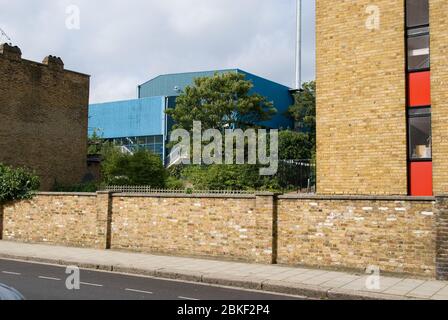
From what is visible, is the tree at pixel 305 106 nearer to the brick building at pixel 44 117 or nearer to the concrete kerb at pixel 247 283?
the brick building at pixel 44 117

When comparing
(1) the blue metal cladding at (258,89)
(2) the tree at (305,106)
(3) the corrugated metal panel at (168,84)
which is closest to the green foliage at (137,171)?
(1) the blue metal cladding at (258,89)

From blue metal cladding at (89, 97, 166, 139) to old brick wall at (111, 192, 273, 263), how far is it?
34253 millimetres

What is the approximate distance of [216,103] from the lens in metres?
38.7

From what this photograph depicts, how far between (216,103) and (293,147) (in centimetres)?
845

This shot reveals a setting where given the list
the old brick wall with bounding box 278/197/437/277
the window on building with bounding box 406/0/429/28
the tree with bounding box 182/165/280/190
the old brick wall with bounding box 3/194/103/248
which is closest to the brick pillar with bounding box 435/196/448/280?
the old brick wall with bounding box 278/197/437/277

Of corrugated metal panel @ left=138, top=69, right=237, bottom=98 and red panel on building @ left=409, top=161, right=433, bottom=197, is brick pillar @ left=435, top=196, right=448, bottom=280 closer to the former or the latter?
red panel on building @ left=409, top=161, right=433, bottom=197

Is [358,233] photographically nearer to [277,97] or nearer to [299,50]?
[277,97]

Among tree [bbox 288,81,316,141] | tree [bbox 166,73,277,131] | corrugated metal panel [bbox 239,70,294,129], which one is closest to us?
tree [bbox 166,73,277,131]

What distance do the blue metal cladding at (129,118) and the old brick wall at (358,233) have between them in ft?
124

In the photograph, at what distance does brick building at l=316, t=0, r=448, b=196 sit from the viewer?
14.3 meters

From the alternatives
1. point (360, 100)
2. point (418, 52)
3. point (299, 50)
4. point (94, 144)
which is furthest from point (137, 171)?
point (299, 50)

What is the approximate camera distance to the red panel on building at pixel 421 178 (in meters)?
14.3

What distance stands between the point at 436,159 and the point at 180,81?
141ft
